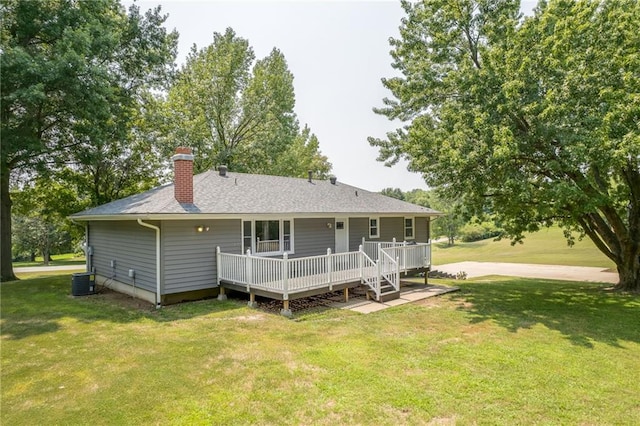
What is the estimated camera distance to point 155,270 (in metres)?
9.95

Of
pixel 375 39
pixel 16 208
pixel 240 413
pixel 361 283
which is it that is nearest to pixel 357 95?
pixel 375 39

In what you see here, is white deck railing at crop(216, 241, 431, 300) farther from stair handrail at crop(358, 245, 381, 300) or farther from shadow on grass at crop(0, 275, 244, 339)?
shadow on grass at crop(0, 275, 244, 339)

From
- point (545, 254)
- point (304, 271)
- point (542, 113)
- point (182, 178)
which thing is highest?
point (542, 113)

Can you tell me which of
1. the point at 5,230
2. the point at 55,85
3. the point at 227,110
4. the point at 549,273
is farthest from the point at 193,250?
the point at 549,273

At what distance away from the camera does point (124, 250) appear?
11.9 m

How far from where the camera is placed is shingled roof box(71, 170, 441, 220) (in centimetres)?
1035

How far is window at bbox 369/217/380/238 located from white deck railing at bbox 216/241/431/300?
13.0 ft

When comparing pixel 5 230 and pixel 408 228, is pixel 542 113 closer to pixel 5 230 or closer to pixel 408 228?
pixel 408 228

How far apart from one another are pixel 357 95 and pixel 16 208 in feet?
70.0

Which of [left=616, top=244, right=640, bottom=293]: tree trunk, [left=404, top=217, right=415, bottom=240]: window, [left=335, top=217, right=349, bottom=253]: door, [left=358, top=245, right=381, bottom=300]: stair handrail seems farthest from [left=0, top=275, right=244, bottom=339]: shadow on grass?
[left=616, top=244, right=640, bottom=293]: tree trunk

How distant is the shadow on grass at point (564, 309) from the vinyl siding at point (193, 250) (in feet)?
24.7

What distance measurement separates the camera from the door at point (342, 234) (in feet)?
47.0

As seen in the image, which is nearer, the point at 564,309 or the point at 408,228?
the point at 564,309

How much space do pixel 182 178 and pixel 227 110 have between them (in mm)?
17342
